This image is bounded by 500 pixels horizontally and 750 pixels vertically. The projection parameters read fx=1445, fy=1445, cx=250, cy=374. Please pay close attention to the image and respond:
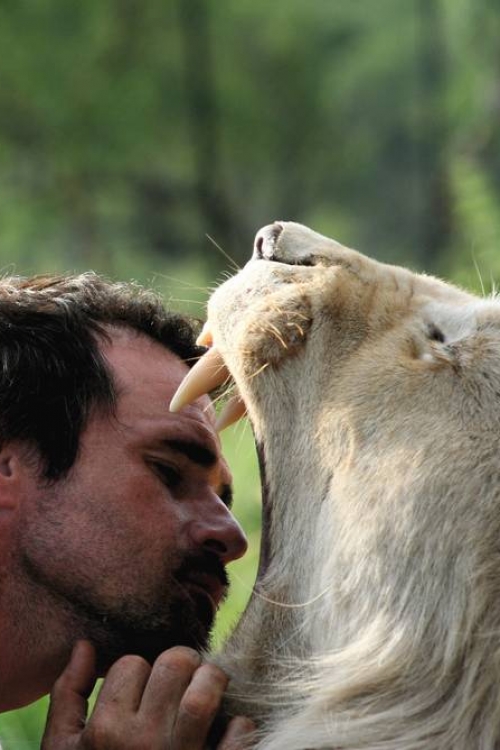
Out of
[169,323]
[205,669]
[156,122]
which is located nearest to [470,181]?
[169,323]

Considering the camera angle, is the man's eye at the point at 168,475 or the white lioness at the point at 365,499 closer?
the white lioness at the point at 365,499

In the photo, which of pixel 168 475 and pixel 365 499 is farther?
pixel 168 475

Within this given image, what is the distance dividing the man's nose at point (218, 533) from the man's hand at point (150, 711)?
0.39 m

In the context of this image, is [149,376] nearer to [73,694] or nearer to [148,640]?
[148,640]

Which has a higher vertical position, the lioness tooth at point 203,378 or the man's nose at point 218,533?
the lioness tooth at point 203,378

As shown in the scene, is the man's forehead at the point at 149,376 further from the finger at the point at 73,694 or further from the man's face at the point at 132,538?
the finger at the point at 73,694

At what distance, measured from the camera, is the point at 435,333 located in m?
3.31

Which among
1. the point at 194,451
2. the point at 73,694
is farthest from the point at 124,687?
the point at 194,451

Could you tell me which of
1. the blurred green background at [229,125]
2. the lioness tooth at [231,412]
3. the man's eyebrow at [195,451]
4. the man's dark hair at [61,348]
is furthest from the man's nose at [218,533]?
the blurred green background at [229,125]

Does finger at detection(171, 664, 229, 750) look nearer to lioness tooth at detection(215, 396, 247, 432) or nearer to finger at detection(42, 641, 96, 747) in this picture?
finger at detection(42, 641, 96, 747)

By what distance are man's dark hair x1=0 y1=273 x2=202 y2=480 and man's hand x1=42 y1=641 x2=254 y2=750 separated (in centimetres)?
63

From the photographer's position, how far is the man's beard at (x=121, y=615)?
3.49 meters

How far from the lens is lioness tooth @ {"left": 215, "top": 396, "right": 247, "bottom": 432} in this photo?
358 centimetres

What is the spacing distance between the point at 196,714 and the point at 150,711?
10 centimetres
